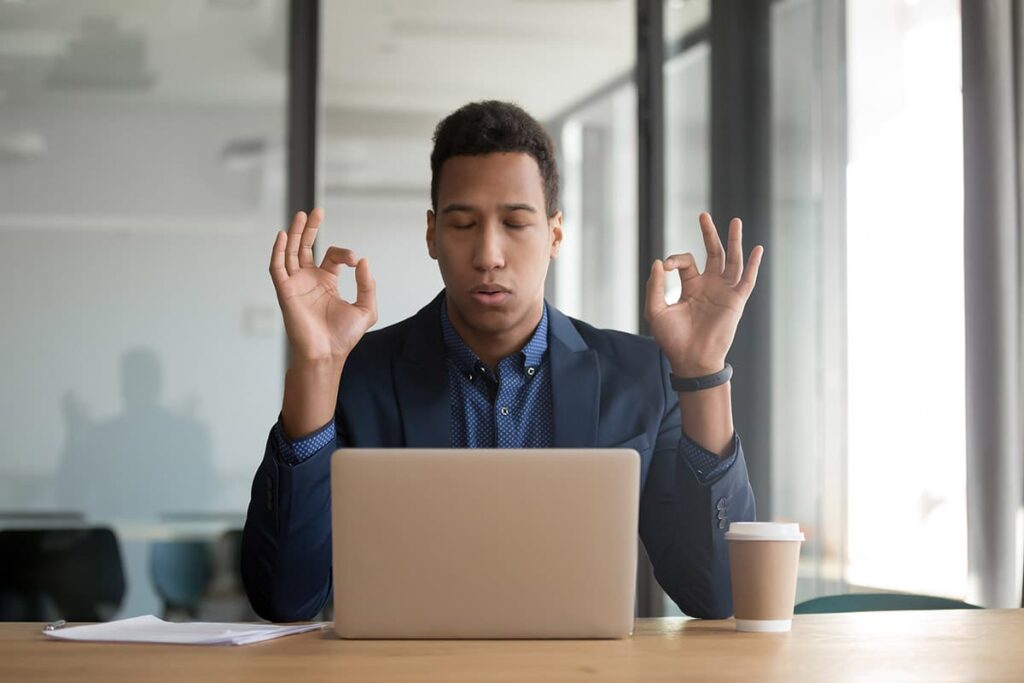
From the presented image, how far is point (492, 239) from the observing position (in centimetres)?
203

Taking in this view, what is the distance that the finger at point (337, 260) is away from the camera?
1887 mm

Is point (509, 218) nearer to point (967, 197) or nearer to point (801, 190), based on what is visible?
point (967, 197)

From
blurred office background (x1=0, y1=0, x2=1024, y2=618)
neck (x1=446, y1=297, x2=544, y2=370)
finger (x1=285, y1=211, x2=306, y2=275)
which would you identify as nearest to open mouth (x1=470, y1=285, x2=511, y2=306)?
neck (x1=446, y1=297, x2=544, y2=370)

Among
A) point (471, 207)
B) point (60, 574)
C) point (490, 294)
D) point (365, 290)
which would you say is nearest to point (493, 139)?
point (471, 207)

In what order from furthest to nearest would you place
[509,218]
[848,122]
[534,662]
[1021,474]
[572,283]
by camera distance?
Result: [572,283] < [848,122] < [1021,474] < [509,218] < [534,662]

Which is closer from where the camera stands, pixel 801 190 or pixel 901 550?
pixel 901 550

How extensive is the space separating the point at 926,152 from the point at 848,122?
36 cm

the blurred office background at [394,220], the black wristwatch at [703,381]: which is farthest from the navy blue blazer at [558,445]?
the blurred office background at [394,220]

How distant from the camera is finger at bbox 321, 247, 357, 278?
1887 mm

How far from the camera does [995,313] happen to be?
3.20m

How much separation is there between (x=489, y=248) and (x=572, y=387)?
30 centimetres

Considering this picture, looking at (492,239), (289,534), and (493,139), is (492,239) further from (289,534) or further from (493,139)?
(289,534)

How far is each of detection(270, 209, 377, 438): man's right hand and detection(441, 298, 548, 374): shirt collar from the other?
0.27 m

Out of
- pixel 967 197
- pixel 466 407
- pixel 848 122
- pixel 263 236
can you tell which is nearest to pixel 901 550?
pixel 967 197
